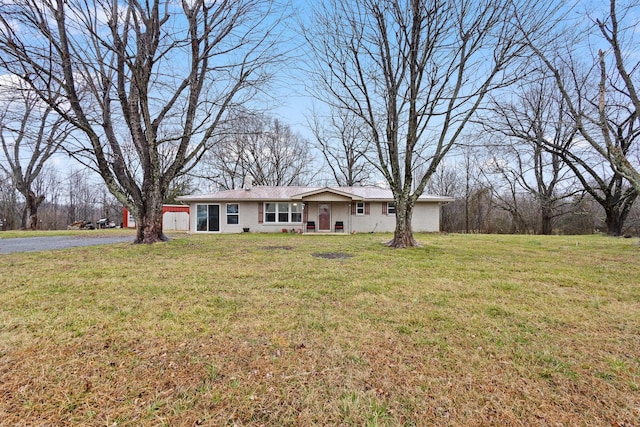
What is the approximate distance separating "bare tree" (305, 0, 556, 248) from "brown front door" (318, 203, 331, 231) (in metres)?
7.69

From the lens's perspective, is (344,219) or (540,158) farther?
(540,158)

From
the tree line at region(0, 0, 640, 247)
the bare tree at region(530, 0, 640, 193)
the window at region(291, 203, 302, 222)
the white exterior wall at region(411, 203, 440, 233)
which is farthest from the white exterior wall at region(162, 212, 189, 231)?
the bare tree at region(530, 0, 640, 193)

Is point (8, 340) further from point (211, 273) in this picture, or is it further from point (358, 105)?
point (358, 105)

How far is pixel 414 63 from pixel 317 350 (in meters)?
9.43

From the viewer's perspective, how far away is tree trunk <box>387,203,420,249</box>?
31.3 feet

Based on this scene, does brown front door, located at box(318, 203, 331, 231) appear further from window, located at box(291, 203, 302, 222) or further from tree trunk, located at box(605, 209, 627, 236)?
tree trunk, located at box(605, 209, 627, 236)

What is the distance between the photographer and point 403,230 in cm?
958

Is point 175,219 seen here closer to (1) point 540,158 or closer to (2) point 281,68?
(2) point 281,68

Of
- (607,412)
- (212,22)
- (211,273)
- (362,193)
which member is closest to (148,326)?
(211,273)

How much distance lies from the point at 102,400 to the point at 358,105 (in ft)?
33.7

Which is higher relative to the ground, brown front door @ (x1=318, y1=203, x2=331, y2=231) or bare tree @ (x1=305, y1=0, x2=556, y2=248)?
bare tree @ (x1=305, y1=0, x2=556, y2=248)

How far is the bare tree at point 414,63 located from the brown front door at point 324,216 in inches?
303

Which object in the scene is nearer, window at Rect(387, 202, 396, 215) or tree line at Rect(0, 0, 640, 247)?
tree line at Rect(0, 0, 640, 247)

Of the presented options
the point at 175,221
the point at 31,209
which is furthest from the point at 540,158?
the point at 31,209
